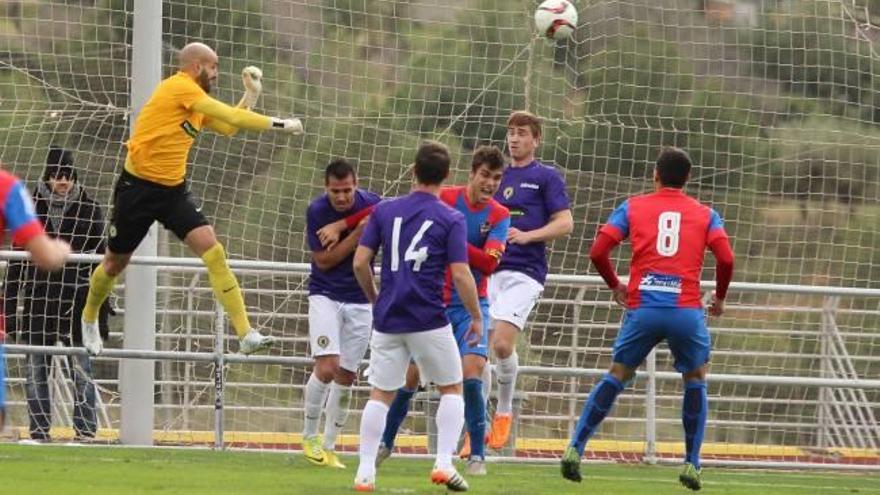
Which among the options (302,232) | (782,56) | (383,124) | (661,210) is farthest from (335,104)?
(661,210)

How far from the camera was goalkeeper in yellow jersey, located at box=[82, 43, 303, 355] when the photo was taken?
1138cm

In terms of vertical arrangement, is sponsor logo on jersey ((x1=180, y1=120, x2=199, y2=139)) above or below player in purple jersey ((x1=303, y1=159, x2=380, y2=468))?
above

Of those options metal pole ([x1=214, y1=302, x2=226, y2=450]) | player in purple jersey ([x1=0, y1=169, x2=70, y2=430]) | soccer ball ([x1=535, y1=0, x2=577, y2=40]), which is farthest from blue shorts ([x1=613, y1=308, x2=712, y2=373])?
player in purple jersey ([x1=0, y1=169, x2=70, y2=430])

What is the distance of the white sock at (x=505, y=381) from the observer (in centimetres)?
1223

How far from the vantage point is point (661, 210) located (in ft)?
34.6

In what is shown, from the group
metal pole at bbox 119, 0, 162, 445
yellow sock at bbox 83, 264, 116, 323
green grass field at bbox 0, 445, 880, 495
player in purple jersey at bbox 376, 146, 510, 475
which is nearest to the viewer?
green grass field at bbox 0, 445, 880, 495

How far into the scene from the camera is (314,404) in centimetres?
1171

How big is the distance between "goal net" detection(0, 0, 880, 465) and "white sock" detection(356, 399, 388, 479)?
4.61 metres

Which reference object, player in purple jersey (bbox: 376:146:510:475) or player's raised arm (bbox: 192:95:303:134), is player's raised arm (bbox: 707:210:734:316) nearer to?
player in purple jersey (bbox: 376:146:510:475)

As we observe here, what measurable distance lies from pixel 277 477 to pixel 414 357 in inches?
59.1

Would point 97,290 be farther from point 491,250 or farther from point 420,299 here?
point 420,299

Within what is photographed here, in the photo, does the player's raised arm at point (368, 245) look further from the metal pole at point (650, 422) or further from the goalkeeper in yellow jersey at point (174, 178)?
the metal pole at point (650, 422)

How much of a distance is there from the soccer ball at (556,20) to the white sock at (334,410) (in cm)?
339

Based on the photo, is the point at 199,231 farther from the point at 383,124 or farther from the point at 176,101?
the point at 383,124
